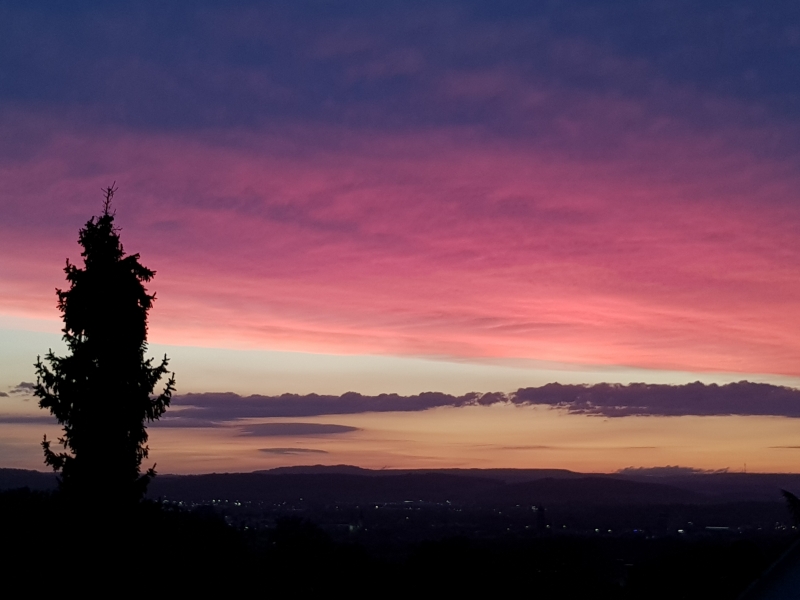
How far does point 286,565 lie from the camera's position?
206 feet

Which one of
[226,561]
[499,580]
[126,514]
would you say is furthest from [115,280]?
[499,580]

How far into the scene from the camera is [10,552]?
37000 millimetres

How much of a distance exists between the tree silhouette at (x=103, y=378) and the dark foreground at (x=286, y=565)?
907 mm

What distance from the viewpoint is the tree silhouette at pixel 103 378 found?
23.8 metres

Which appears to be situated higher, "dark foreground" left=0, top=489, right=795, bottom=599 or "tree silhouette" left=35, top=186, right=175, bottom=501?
"tree silhouette" left=35, top=186, right=175, bottom=501

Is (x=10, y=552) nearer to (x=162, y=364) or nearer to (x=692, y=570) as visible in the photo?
(x=162, y=364)

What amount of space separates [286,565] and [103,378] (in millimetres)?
41913

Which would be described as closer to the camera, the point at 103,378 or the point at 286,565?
the point at 103,378

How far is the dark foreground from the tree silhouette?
2.98 feet

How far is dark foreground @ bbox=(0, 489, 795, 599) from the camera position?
2355cm

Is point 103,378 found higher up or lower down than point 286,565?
higher up

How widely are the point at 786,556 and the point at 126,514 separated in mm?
17471

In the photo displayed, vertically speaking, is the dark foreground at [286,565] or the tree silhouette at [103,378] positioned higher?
the tree silhouette at [103,378]

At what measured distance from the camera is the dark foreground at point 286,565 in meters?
23.5
